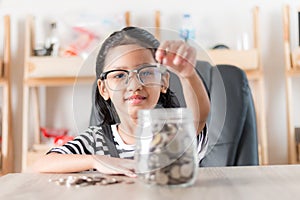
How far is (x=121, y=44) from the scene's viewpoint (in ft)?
2.49

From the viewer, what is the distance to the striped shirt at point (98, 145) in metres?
0.76

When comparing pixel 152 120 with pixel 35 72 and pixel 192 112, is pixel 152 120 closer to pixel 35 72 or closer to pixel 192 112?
pixel 192 112

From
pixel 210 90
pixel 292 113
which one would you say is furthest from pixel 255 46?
pixel 210 90

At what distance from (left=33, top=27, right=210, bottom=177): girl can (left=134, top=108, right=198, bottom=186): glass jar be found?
0.20 feet

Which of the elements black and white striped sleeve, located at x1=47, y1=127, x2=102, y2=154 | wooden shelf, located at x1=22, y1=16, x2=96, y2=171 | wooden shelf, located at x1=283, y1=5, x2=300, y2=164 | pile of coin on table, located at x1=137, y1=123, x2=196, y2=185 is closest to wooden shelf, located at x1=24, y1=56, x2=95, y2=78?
wooden shelf, located at x1=22, y1=16, x2=96, y2=171

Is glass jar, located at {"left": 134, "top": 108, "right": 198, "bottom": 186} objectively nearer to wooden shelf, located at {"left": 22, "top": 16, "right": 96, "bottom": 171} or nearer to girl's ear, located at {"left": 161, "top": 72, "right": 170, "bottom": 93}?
girl's ear, located at {"left": 161, "top": 72, "right": 170, "bottom": 93}

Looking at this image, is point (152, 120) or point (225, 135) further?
point (225, 135)

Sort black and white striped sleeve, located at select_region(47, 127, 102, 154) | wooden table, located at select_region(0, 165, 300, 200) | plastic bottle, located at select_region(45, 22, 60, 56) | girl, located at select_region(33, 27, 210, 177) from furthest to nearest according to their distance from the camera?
1. plastic bottle, located at select_region(45, 22, 60, 56)
2. black and white striped sleeve, located at select_region(47, 127, 102, 154)
3. girl, located at select_region(33, 27, 210, 177)
4. wooden table, located at select_region(0, 165, 300, 200)

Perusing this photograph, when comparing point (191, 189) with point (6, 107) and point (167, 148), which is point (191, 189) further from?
point (6, 107)

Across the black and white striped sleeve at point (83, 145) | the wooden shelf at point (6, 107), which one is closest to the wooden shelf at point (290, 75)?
the wooden shelf at point (6, 107)

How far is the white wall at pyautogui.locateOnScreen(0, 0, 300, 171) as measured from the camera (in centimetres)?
244

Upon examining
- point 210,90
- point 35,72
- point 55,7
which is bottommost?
point 210,90

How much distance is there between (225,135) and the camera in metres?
1.36

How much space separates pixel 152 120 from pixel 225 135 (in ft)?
2.54
